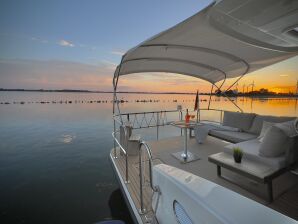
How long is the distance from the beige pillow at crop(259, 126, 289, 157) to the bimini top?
5.61 ft

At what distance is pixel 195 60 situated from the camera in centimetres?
478

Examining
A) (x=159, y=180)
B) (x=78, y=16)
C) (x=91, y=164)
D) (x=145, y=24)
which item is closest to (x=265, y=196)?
(x=159, y=180)

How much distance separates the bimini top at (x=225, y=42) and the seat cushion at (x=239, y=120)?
147 centimetres

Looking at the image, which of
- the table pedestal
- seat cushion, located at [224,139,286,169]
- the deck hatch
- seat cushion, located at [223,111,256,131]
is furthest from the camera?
seat cushion, located at [223,111,256,131]

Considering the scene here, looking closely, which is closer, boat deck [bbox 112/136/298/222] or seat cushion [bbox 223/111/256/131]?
boat deck [bbox 112/136/298/222]

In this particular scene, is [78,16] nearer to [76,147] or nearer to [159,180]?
[76,147]

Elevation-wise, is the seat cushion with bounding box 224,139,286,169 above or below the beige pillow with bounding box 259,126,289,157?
below

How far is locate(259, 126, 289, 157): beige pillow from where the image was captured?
2.60 metres

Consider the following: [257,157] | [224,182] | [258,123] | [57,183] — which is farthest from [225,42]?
[57,183]

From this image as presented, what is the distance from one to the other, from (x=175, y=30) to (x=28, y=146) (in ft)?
26.4

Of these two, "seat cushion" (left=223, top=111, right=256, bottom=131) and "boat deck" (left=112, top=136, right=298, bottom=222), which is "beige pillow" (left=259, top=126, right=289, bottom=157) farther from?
"seat cushion" (left=223, top=111, right=256, bottom=131)

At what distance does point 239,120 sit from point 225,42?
8.48ft

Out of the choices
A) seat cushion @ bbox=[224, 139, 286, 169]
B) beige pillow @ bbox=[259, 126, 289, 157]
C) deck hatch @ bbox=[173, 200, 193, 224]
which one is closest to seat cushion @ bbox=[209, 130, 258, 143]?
seat cushion @ bbox=[224, 139, 286, 169]

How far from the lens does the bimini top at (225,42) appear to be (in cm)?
222
